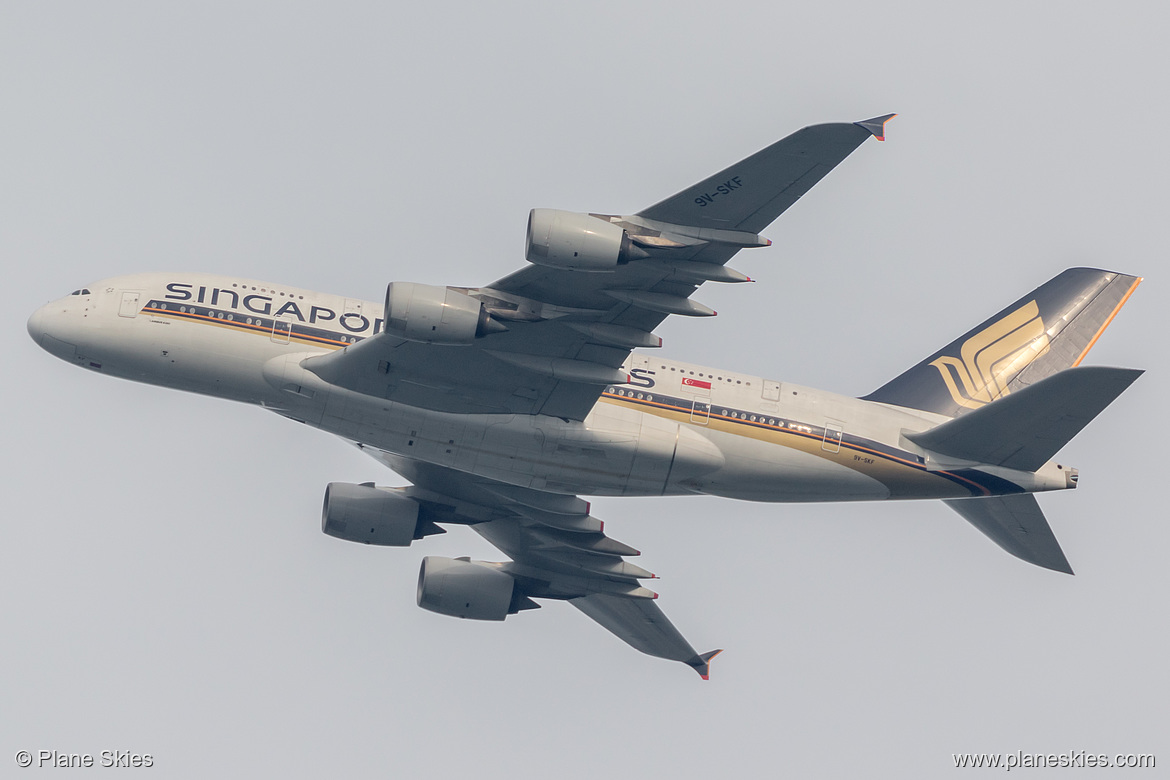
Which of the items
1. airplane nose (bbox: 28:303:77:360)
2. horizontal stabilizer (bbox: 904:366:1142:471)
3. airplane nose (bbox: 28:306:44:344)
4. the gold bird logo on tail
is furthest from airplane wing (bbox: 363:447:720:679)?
the gold bird logo on tail

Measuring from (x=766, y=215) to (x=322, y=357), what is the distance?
13851 mm

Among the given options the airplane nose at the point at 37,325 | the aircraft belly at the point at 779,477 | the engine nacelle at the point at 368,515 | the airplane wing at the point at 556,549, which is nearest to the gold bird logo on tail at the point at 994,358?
the aircraft belly at the point at 779,477

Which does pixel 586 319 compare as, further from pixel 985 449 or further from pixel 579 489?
pixel 985 449

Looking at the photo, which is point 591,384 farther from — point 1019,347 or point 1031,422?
point 1019,347

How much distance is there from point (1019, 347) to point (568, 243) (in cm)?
2185

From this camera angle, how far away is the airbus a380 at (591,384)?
34.1 metres

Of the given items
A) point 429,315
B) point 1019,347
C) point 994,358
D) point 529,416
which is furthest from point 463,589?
point 1019,347

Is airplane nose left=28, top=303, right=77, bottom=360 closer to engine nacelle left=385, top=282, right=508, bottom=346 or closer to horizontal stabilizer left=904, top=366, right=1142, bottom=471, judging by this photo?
engine nacelle left=385, top=282, right=508, bottom=346

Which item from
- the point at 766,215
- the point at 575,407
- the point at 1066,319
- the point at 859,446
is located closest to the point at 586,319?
the point at 575,407

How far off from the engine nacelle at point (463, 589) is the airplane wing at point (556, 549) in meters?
1.23

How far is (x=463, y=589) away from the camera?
47219 mm

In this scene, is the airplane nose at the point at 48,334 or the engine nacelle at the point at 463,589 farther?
the engine nacelle at the point at 463,589

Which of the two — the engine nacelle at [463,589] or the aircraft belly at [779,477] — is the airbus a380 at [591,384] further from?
the engine nacelle at [463,589]

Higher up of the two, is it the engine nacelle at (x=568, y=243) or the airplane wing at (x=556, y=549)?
the engine nacelle at (x=568, y=243)
